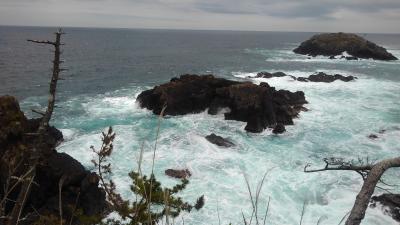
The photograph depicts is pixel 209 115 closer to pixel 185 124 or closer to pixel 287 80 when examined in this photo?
pixel 185 124

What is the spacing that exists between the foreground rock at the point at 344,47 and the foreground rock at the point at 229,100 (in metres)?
62.3

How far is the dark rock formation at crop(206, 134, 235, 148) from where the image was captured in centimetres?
2633

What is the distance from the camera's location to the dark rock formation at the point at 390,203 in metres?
16.8

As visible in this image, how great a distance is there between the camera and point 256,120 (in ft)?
100

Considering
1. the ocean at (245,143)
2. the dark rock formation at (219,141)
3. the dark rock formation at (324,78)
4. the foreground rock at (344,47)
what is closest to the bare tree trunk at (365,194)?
the ocean at (245,143)

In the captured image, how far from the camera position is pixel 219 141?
26.5 meters

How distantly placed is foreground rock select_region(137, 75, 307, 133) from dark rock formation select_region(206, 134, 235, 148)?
385cm

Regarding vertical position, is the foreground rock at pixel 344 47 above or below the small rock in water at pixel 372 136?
above

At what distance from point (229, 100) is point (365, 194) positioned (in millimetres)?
30800

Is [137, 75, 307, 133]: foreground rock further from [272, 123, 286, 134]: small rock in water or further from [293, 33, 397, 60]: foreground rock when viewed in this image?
[293, 33, 397, 60]: foreground rock

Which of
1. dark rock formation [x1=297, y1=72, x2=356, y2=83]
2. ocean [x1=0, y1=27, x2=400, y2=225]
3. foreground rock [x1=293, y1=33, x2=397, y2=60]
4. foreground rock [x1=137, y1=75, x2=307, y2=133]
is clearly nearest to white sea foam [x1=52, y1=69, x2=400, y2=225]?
ocean [x1=0, y1=27, x2=400, y2=225]

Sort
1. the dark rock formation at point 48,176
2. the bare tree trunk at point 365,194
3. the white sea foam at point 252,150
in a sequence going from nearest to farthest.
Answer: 1. the bare tree trunk at point 365,194
2. the dark rock formation at point 48,176
3. the white sea foam at point 252,150

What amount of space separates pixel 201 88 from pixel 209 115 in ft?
10.7

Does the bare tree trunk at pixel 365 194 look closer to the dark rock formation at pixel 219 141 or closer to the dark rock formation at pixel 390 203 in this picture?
the dark rock formation at pixel 390 203
